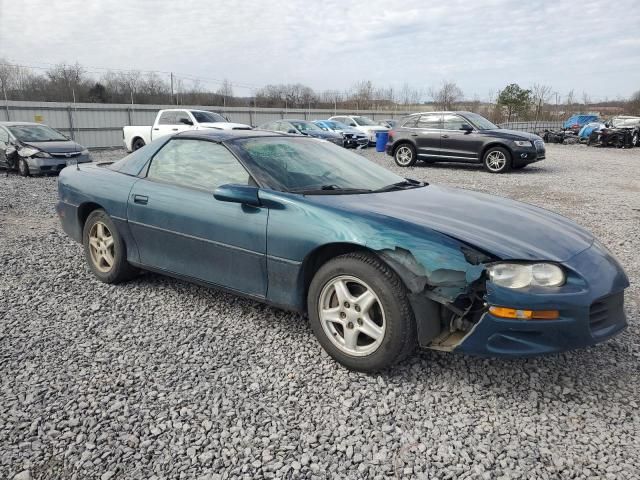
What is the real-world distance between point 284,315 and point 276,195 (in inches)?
39.8

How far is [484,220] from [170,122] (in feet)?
49.7

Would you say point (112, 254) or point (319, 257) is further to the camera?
point (112, 254)

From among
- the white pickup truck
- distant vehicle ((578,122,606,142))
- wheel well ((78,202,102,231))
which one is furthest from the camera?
distant vehicle ((578,122,606,142))

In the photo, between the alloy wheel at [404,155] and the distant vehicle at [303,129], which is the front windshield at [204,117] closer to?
the distant vehicle at [303,129]

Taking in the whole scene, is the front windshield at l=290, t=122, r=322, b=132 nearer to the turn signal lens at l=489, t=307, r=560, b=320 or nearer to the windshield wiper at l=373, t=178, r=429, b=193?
the windshield wiper at l=373, t=178, r=429, b=193

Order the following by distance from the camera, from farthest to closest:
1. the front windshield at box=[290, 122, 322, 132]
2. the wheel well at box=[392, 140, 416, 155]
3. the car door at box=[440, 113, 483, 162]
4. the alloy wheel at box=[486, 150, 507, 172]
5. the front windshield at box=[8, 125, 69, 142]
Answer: the front windshield at box=[290, 122, 322, 132] → the wheel well at box=[392, 140, 416, 155] → the car door at box=[440, 113, 483, 162] → the alloy wheel at box=[486, 150, 507, 172] → the front windshield at box=[8, 125, 69, 142]

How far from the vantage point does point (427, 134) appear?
14.1 metres

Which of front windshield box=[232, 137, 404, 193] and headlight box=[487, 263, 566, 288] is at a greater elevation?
front windshield box=[232, 137, 404, 193]

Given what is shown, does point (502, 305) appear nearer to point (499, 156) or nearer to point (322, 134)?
point (499, 156)

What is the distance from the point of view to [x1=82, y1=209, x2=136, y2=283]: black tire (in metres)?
4.02

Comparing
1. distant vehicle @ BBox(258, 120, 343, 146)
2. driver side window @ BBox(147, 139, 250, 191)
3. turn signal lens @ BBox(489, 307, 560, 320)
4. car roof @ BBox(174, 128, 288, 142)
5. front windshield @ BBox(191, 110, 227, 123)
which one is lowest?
turn signal lens @ BBox(489, 307, 560, 320)

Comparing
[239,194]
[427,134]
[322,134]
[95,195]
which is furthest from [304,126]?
[239,194]

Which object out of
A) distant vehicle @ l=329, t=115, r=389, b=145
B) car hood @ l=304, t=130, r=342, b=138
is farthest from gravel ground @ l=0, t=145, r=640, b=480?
distant vehicle @ l=329, t=115, r=389, b=145

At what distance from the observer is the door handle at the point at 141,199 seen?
374cm
